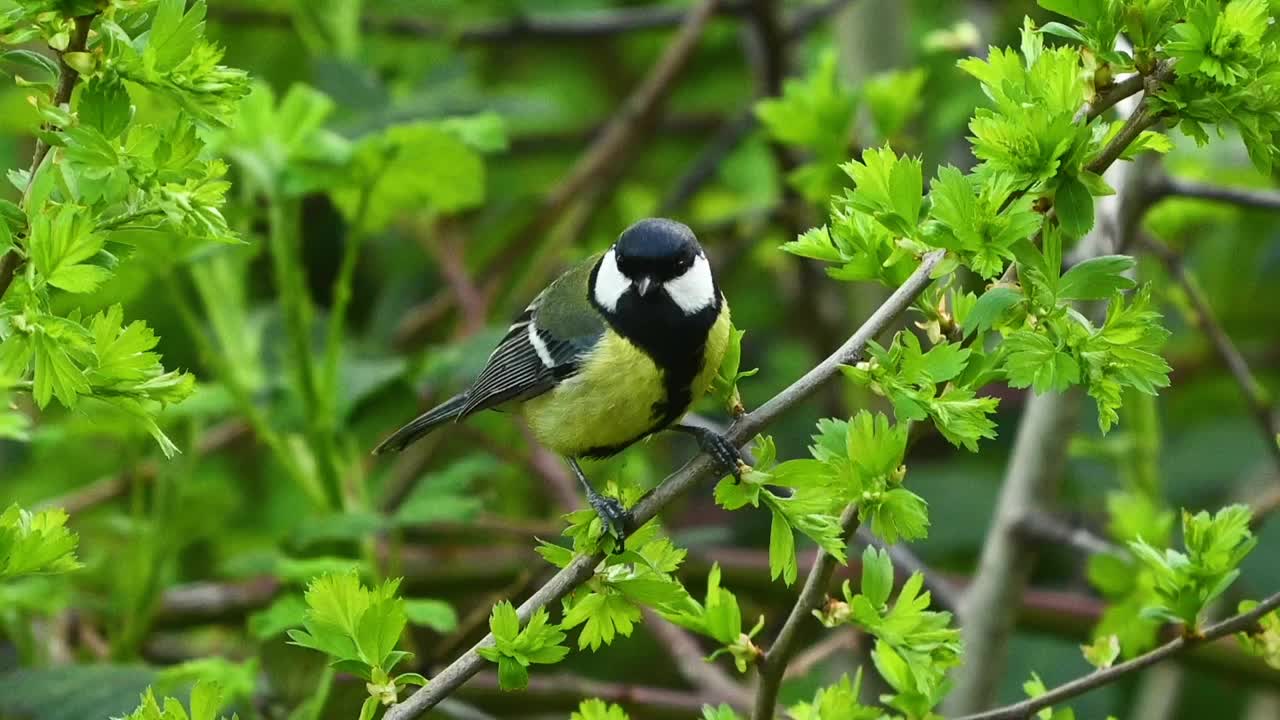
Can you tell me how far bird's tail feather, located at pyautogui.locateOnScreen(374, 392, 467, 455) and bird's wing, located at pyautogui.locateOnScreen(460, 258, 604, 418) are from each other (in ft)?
0.11

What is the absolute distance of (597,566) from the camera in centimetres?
113

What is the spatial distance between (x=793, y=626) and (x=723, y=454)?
0.56ft

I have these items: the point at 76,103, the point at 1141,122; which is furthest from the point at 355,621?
the point at 1141,122

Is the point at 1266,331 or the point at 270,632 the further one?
the point at 1266,331

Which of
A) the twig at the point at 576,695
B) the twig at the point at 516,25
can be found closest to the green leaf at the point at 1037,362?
the twig at the point at 576,695

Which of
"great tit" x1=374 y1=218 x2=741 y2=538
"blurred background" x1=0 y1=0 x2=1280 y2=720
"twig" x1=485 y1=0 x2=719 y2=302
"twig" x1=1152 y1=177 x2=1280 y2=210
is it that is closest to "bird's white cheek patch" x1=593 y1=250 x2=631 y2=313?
"great tit" x1=374 y1=218 x2=741 y2=538

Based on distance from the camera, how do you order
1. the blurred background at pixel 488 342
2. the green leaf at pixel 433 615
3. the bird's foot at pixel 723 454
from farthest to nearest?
the blurred background at pixel 488 342, the green leaf at pixel 433 615, the bird's foot at pixel 723 454

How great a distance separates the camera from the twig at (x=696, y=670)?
6.08ft

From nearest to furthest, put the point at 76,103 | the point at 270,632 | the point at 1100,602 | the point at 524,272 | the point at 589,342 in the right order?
the point at 76,103
the point at 270,632
the point at 589,342
the point at 1100,602
the point at 524,272

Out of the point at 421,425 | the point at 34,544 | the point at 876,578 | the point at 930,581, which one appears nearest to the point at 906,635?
the point at 876,578

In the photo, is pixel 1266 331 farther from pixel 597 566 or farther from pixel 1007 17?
pixel 597 566

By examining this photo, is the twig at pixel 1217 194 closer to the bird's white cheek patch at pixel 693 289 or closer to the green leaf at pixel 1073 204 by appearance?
the bird's white cheek patch at pixel 693 289

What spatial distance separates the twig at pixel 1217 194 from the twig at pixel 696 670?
79cm

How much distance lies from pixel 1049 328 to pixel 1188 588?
28 centimetres
